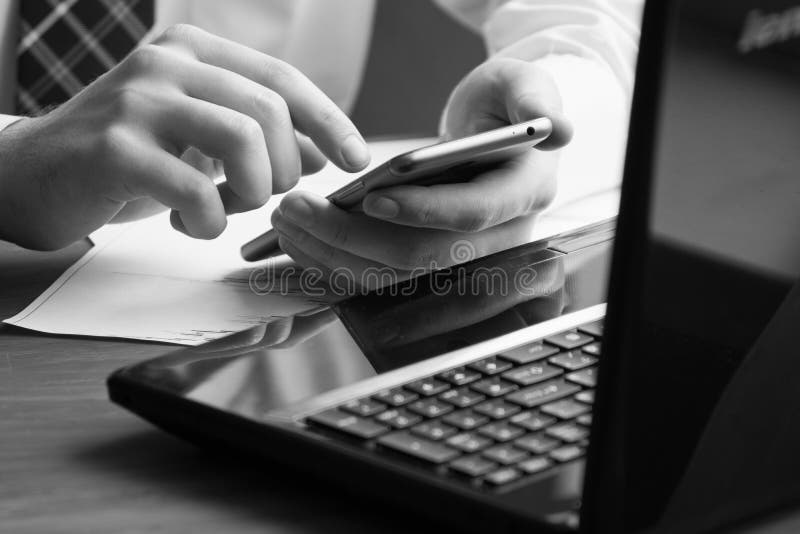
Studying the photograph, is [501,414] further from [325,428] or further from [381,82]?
[381,82]

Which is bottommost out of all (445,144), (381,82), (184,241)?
(381,82)

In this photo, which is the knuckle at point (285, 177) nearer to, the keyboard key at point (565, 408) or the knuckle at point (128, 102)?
the knuckle at point (128, 102)

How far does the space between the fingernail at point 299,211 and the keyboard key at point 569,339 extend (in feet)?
0.66

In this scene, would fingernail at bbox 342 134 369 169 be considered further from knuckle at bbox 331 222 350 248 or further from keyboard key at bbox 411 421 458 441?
keyboard key at bbox 411 421 458 441

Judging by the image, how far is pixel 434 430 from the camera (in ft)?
0.97

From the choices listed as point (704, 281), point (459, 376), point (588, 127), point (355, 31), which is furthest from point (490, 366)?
point (355, 31)

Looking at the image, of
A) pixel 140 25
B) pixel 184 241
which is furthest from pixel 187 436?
pixel 140 25

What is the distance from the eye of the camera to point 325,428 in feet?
1.00

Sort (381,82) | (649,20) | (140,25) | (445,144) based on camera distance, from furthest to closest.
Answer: (381,82) → (140,25) → (445,144) → (649,20)

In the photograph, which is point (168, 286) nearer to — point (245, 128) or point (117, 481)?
point (245, 128)

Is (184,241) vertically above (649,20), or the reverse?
(649,20)

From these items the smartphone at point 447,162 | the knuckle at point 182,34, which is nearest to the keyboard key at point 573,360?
the smartphone at point 447,162

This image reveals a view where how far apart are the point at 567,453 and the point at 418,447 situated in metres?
0.04

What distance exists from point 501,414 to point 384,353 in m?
0.09
